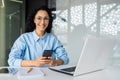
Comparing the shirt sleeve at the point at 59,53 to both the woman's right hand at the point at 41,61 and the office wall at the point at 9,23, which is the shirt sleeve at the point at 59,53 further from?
the office wall at the point at 9,23

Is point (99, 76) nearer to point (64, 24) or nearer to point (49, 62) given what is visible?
point (49, 62)

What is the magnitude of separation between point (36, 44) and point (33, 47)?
35 millimetres

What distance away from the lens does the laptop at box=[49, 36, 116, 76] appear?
112cm

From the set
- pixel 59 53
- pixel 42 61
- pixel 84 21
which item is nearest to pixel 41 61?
pixel 42 61

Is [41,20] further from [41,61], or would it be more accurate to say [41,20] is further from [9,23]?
[9,23]

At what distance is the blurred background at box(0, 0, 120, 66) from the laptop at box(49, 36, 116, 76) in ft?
5.14

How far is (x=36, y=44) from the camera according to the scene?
1786 mm

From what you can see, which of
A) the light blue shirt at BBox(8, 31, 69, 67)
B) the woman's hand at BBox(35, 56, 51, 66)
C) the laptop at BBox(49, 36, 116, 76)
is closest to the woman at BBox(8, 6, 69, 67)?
the light blue shirt at BBox(8, 31, 69, 67)

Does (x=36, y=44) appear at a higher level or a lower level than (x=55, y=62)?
higher

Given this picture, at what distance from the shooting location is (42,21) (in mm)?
1872

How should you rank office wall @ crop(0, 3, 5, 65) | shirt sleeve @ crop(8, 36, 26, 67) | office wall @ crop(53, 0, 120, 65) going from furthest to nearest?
office wall @ crop(0, 3, 5, 65) → office wall @ crop(53, 0, 120, 65) → shirt sleeve @ crop(8, 36, 26, 67)

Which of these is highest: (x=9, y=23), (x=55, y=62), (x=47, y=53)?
(x=9, y=23)

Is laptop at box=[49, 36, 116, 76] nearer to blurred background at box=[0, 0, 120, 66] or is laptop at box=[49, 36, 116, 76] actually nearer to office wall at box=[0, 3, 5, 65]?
blurred background at box=[0, 0, 120, 66]

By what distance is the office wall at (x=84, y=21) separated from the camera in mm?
2981
